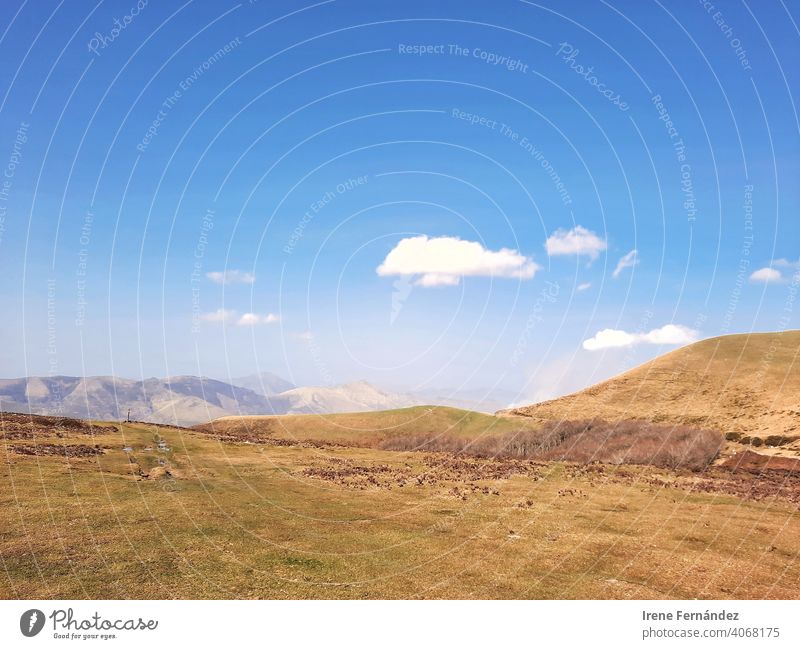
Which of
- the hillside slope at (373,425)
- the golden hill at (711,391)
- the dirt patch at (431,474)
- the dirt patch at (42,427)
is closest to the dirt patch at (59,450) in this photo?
the dirt patch at (42,427)

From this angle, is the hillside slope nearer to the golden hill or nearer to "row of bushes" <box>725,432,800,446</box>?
the golden hill

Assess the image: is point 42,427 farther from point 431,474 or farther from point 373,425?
point 373,425

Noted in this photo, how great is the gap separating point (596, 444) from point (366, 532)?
2453 inches

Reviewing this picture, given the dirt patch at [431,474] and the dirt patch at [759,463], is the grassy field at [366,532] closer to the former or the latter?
the dirt patch at [431,474]

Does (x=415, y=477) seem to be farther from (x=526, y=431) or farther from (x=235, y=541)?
(x=526, y=431)

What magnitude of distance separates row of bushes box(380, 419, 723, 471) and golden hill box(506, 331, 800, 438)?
21.0 meters

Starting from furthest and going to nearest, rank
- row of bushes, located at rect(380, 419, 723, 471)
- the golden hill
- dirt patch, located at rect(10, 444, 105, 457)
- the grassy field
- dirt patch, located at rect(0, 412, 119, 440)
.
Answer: the golden hill, row of bushes, located at rect(380, 419, 723, 471), dirt patch, located at rect(0, 412, 119, 440), dirt patch, located at rect(10, 444, 105, 457), the grassy field

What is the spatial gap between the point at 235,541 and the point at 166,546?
2.85m

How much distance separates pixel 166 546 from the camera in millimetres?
21578

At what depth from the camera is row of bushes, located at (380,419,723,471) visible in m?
67.2

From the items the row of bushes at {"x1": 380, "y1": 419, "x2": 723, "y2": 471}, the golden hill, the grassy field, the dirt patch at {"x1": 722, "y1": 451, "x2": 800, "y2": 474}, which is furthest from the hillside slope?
the grassy field

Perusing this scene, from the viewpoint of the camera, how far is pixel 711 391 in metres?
123

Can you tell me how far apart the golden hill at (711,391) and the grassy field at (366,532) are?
58.4 meters

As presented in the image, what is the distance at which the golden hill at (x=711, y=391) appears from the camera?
101 meters
